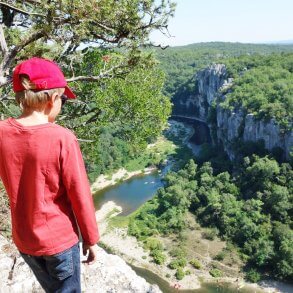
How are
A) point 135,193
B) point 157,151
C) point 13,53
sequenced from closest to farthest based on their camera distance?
point 13,53 < point 135,193 < point 157,151

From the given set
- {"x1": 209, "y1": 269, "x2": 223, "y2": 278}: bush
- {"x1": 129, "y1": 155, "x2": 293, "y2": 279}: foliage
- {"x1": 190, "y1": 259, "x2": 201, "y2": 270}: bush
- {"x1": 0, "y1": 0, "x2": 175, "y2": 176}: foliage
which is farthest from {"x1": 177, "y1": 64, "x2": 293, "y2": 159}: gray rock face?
{"x1": 0, "y1": 0, "x2": 175, "y2": 176}: foliage

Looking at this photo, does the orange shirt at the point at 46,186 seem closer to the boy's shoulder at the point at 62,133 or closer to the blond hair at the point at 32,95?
the boy's shoulder at the point at 62,133

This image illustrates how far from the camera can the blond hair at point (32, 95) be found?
9.82 feet

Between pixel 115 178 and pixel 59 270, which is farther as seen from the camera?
pixel 115 178

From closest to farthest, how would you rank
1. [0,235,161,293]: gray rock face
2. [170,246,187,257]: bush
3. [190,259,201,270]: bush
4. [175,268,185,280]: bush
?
1. [0,235,161,293]: gray rock face
2. [175,268,185,280]: bush
3. [190,259,201,270]: bush
4. [170,246,187,257]: bush

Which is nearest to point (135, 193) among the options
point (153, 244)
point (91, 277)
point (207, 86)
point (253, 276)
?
point (153, 244)

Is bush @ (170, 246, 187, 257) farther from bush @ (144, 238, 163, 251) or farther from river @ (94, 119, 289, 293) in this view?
river @ (94, 119, 289, 293)

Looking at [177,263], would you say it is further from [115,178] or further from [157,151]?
[157,151]

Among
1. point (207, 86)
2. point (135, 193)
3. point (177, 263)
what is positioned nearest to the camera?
point (177, 263)

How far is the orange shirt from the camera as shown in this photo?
118 inches

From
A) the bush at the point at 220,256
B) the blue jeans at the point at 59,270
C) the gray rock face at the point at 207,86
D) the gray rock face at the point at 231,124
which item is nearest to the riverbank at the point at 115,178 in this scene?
the gray rock face at the point at 231,124

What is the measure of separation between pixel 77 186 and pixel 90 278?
194 inches

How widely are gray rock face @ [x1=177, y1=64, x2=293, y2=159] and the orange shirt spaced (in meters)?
59.0

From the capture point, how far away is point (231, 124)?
253 ft
